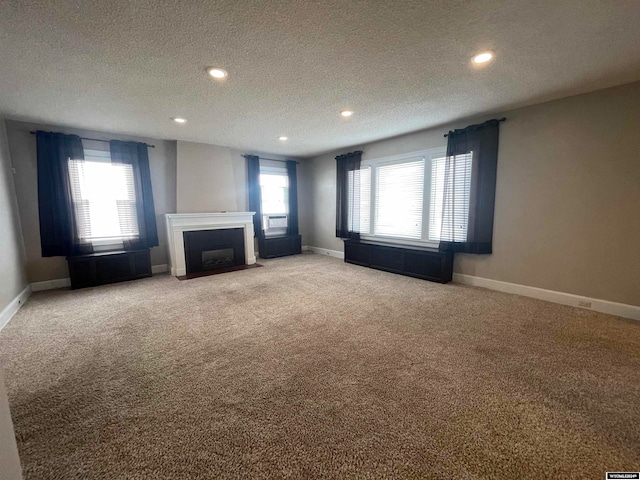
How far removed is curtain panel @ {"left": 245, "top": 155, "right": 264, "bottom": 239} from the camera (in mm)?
6055

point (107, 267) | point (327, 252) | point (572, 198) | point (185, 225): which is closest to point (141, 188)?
point (185, 225)

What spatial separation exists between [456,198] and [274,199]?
14.0ft

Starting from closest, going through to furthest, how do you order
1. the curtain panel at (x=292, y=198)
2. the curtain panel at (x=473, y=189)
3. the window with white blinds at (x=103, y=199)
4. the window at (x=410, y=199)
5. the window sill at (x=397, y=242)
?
the curtain panel at (x=473, y=189) → the window at (x=410, y=199) → the window with white blinds at (x=103, y=199) → the window sill at (x=397, y=242) → the curtain panel at (x=292, y=198)

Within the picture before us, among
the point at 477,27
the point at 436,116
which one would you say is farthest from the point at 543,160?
the point at 477,27

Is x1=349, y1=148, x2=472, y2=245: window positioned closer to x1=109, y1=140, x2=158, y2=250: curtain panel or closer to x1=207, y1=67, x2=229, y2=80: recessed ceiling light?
x1=207, y1=67, x2=229, y2=80: recessed ceiling light

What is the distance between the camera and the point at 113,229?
15.3 feet

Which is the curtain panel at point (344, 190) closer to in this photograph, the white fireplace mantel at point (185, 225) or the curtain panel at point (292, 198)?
the curtain panel at point (292, 198)

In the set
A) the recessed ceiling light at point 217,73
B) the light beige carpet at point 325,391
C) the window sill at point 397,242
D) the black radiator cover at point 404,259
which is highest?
the recessed ceiling light at point 217,73

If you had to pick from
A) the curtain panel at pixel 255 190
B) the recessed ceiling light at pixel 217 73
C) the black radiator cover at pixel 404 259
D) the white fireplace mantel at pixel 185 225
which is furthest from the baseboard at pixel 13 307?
the black radiator cover at pixel 404 259

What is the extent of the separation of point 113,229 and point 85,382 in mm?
3627

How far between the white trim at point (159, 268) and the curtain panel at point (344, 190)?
3.85m

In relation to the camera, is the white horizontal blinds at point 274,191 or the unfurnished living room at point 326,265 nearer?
the unfurnished living room at point 326,265

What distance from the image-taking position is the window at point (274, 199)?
21.2ft

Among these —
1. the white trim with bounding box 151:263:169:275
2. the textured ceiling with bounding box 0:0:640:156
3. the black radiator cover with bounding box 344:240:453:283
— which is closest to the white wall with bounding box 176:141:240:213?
the white trim with bounding box 151:263:169:275
